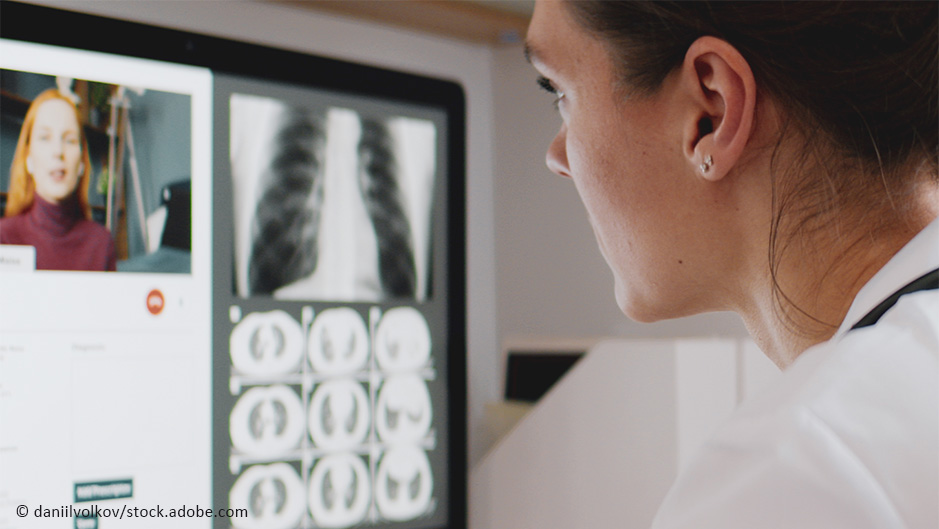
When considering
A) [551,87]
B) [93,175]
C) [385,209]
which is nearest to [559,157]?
[551,87]

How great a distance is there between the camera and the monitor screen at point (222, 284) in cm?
44

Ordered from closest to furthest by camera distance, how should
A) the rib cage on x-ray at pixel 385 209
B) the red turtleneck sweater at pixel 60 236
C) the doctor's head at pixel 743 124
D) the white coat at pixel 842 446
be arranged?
1. the white coat at pixel 842 446
2. the doctor's head at pixel 743 124
3. the red turtleneck sweater at pixel 60 236
4. the rib cage on x-ray at pixel 385 209

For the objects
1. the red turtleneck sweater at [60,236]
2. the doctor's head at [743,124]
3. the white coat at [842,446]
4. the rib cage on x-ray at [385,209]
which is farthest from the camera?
the rib cage on x-ray at [385,209]

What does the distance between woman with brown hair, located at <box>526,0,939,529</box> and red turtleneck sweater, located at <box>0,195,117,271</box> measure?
26cm

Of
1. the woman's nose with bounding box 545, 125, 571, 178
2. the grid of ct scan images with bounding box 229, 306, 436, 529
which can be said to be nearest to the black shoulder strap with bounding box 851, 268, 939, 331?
the woman's nose with bounding box 545, 125, 571, 178

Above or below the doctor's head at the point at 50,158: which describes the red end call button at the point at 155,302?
below

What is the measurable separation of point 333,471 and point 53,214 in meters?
0.24

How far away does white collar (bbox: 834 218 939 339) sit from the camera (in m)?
0.28

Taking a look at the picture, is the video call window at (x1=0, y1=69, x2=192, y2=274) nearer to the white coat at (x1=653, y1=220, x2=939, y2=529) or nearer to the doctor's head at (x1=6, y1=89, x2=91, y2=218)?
the doctor's head at (x1=6, y1=89, x2=91, y2=218)

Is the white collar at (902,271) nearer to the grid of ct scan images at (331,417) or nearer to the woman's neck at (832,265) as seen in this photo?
the woman's neck at (832,265)

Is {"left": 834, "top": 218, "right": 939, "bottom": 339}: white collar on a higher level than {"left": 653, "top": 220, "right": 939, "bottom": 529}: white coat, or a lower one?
higher

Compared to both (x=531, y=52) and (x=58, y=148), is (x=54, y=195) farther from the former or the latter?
(x=531, y=52)

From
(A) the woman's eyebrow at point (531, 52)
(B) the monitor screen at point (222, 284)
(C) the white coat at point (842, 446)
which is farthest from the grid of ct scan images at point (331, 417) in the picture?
(C) the white coat at point (842, 446)

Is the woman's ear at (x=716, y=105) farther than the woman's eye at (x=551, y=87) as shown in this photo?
No
